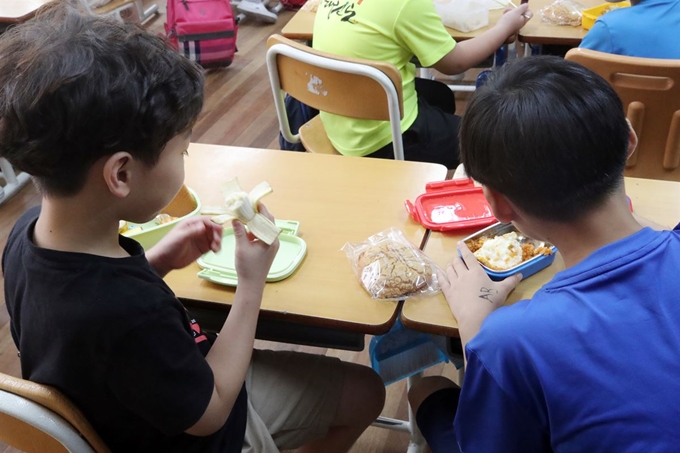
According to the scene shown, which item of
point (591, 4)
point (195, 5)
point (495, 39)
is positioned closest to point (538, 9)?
point (591, 4)

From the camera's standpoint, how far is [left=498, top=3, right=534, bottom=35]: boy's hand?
222 centimetres

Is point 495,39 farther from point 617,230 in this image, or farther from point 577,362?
point 577,362

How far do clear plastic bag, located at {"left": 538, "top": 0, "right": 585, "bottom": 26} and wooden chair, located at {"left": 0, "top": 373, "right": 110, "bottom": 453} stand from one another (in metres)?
2.07

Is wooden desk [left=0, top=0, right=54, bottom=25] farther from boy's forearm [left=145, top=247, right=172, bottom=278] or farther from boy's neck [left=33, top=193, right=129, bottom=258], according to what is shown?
boy's neck [left=33, top=193, right=129, bottom=258]

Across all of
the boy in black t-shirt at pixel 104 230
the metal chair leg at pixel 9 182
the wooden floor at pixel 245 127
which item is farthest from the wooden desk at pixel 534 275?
the metal chair leg at pixel 9 182

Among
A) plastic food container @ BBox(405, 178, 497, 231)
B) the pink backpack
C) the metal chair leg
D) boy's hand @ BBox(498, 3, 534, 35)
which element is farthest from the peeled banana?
the pink backpack

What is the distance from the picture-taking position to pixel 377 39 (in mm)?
1994

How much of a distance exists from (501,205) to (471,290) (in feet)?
0.62

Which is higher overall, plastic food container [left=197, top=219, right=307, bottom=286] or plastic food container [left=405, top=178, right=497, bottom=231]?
plastic food container [left=405, top=178, right=497, bottom=231]

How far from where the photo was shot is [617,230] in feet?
2.93

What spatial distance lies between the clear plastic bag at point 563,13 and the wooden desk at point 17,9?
2056 millimetres

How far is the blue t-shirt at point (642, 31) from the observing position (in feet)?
5.83

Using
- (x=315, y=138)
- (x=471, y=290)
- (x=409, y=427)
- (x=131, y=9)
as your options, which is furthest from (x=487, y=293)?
(x=131, y=9)

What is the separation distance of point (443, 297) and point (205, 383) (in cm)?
44
